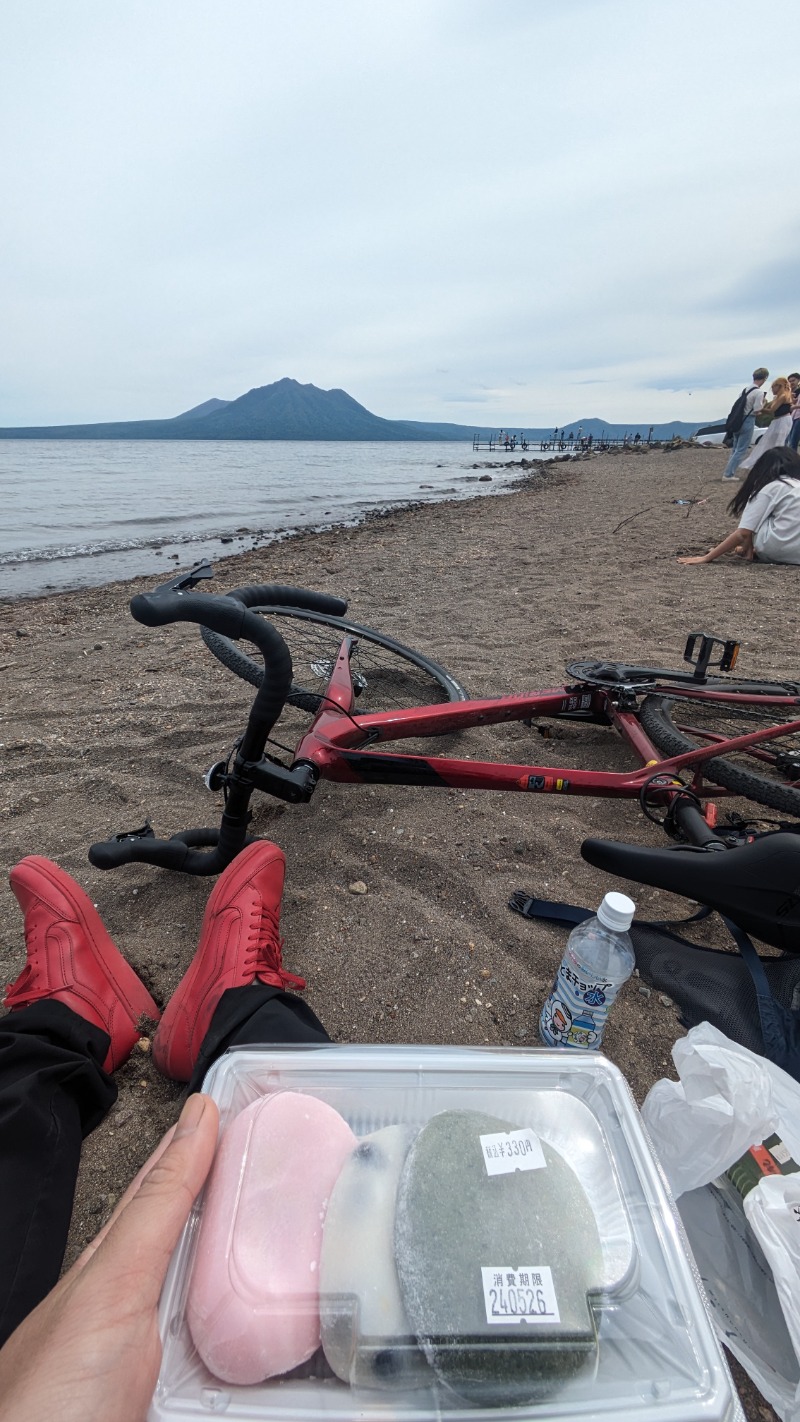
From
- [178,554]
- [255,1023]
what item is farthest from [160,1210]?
[178,554]

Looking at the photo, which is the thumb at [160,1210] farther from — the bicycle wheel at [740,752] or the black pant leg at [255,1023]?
the bicycle wheel at [740,752]

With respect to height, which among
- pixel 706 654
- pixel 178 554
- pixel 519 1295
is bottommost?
pixel 519 1295

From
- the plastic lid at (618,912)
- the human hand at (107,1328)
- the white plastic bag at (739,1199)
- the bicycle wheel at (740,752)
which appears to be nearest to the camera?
the human hand at (107,1328)

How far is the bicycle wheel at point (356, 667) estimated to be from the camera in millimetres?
3225

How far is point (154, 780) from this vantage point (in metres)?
2.94

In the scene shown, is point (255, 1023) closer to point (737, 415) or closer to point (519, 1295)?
point (519, 1295)

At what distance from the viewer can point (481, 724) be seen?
2773mm

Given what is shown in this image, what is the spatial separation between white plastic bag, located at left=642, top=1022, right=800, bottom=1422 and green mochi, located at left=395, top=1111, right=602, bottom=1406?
486mm

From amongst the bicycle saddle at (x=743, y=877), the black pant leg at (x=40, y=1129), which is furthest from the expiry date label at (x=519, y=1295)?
the bicycle saddle at (x=743, y=877)

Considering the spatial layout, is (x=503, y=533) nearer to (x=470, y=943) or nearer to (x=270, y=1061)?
(x=470, y=943)

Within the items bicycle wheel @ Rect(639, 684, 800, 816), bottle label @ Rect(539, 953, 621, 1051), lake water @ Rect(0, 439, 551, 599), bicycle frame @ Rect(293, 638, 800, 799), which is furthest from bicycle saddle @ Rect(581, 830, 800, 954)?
lake water @ Rect(0, 439, 551, 599)

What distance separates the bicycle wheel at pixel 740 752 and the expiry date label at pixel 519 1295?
2.13 metres

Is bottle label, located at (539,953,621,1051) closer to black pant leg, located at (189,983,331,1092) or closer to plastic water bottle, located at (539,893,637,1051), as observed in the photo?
plastic water bottle, located at (539,893,637,1051)

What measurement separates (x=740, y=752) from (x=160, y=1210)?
3.09 meters
